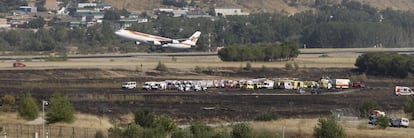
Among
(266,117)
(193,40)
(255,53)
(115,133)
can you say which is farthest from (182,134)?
(193,40)

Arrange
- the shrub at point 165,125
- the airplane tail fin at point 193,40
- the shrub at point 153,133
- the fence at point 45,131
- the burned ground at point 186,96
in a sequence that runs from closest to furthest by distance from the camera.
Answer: the shrub at point 153,133 < the shrub at point 165,125 < the fence at point 45,131 < the burned ground at point 186,96 < the airplane tail fin at point 193,40

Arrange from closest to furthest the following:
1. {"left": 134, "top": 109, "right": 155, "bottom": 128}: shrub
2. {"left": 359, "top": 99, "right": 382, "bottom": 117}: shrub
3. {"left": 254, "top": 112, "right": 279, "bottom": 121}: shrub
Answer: {"left": 134, "top": 109, "right": 155, "bottom": 128}: shrub < {"left": 254, "top": 112, "right": 279, "bottom": 121}: shrub < {"left": 359, "top": 99, "right": 382, "bottom": 117}: shrub

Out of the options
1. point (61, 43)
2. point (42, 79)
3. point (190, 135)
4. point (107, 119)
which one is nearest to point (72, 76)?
point (42, 79)

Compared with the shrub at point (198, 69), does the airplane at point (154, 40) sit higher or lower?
higher

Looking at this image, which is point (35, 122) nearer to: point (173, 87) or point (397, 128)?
point (397, 128)

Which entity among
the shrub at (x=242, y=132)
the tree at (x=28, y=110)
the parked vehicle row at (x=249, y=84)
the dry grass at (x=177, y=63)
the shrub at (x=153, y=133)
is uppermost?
the shrub at (x=242, y=132)

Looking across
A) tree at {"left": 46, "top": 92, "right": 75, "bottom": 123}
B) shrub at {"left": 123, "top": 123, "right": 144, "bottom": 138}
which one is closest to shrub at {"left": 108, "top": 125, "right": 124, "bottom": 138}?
shrub at {"left": 123, "top": 123, "right": 144, "bottom": 138}

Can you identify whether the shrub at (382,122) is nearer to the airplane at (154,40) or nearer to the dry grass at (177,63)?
the dry grass at (177,63)

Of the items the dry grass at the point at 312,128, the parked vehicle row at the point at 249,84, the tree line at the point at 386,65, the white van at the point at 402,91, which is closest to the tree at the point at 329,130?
the dry grass at the point at 312,128

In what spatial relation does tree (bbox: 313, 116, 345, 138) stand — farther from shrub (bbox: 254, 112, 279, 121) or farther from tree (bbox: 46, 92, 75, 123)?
tree (bbox: 46, 92, 75, 123)
